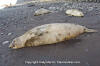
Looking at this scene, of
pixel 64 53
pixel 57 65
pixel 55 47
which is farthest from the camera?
pixel 55 47

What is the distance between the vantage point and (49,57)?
338 centimetres

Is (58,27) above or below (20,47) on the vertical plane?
above

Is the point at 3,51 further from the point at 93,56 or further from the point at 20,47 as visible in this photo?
the point at 93,56

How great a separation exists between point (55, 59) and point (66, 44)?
2.56 feet

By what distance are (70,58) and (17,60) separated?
3.71ft

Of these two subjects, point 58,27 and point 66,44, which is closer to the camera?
point 66,44

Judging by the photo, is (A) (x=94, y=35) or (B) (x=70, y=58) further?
(A) (x=94, y=35)

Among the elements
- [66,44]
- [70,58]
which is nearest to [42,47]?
[66,44]

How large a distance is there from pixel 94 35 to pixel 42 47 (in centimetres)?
142

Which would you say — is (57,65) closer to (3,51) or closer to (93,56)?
(93,56)

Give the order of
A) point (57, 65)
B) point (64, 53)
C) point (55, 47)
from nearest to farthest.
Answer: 1. point (57, 65)
2. point (64, 53)
3. point (55, 47)

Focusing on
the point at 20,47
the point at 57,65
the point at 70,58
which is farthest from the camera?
the point at 20,47

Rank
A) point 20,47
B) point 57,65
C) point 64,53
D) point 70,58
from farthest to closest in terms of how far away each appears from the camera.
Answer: point 20,47 < point 64,53 < point 70,58 < point 57,65

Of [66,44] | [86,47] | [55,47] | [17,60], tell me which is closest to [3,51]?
[17,60]
